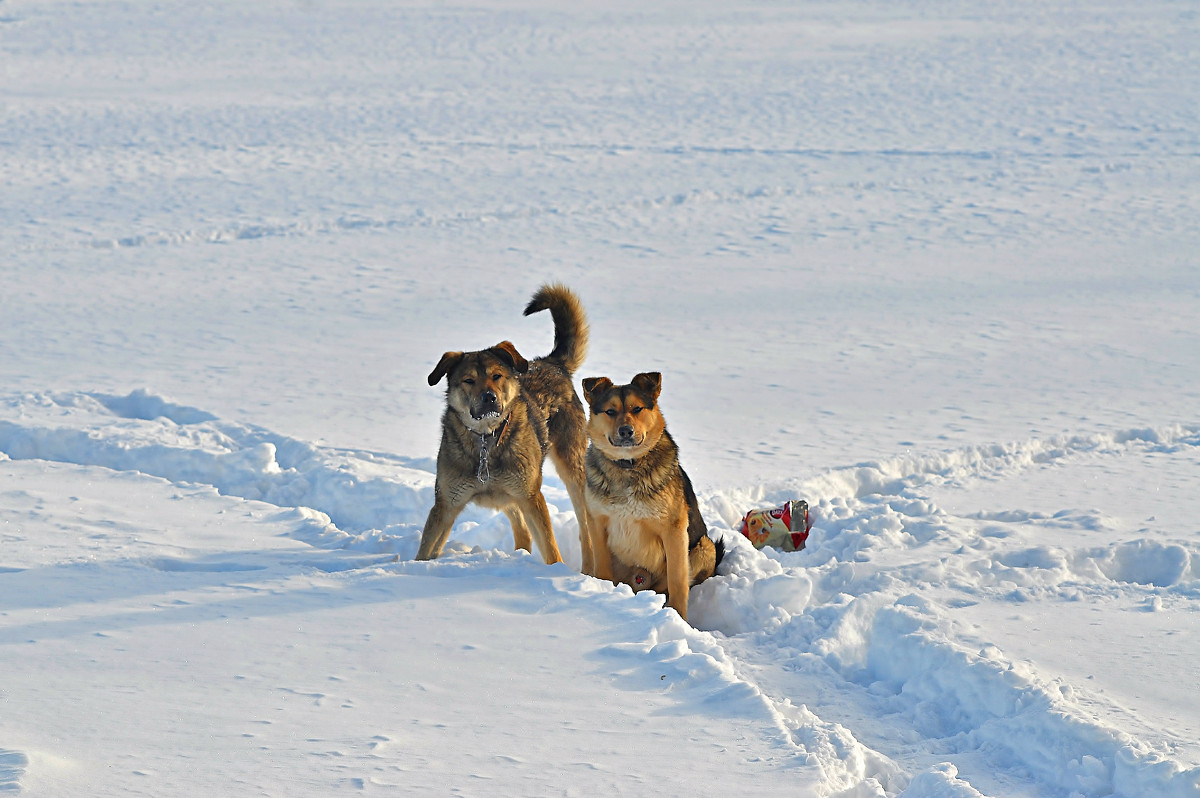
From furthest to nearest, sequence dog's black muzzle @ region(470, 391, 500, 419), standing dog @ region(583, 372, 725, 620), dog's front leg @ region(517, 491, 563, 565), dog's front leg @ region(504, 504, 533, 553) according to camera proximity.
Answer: dog's front leg @ region(504, 504, 533, 553) → dog's front leg @ region(517, 491, 563, 565) → dog's black muzzle @ region(470, 391, 500, 419) → standing dog @ region(583, 372, 725, 620)

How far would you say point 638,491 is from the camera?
18.7 feet

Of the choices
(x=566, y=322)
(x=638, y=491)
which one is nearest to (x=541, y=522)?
(x=638, y=491)

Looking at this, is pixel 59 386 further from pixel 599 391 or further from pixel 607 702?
pixel 607 702

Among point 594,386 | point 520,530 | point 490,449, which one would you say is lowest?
point 520,530

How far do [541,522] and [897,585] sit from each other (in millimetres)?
1729

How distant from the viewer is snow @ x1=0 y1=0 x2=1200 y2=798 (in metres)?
4.32

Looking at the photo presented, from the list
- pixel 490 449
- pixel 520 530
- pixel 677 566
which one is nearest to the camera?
pixel 677 566

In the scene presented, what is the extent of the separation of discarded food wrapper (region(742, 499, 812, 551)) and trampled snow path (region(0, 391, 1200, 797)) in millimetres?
110

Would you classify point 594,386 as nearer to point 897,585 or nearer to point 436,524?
point 436,524

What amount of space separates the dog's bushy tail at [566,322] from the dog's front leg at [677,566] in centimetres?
155

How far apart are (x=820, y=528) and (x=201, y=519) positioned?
3.39 meters

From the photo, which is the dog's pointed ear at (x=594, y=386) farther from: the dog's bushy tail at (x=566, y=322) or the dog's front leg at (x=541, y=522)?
the dog's bushy tail at (x=566, y=322)

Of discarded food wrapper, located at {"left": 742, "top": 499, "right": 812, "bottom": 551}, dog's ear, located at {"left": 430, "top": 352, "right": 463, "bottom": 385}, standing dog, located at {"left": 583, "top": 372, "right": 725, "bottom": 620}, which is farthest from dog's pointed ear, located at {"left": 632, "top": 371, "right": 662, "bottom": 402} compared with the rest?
discarded food wrapper, located at {"left": 742, "top": 499, "right": 812, "bottom": 551}

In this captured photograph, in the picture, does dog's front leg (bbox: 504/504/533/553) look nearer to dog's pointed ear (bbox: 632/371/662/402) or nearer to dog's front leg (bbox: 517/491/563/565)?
dog's front leg (bbox: 517/491/563/565)
